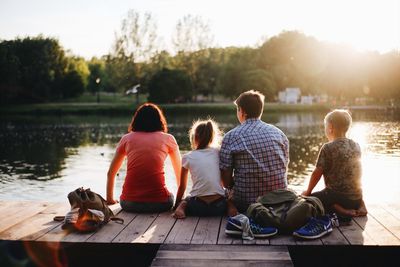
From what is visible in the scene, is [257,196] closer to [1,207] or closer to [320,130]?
[1,207]

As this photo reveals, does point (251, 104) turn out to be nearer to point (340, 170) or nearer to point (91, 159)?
point (340, 170)

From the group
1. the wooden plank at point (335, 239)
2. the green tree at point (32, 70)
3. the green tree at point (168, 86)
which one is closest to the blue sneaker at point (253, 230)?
the wooden plank at point (335, 239)

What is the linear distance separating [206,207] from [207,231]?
0.60 metres

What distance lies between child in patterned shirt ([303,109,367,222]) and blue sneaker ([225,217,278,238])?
1.02 metres

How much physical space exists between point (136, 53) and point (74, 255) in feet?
195

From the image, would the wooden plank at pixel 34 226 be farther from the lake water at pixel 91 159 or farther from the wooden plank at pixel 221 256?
the lake water at pixel 91 159

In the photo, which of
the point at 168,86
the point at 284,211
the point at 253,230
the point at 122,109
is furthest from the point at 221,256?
the point at 168,86

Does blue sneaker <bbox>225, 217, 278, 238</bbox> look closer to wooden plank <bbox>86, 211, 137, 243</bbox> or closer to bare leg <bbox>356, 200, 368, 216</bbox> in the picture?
wooden plank <bbox>86, 211, 137, 243</bbox>

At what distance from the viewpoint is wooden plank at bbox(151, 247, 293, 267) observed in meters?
4.20

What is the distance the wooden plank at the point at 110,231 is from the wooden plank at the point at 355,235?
84.0 inches

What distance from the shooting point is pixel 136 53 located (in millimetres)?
62875

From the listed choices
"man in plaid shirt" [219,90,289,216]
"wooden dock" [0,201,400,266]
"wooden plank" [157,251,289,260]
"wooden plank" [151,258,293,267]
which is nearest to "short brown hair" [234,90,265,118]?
"man in plaid shirt" [219,90,289,216]

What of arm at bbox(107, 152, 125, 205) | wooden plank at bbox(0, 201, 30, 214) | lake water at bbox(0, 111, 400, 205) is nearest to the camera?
arm at bbox(107, 152, 125, 205)

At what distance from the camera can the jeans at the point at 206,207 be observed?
18.2ft
